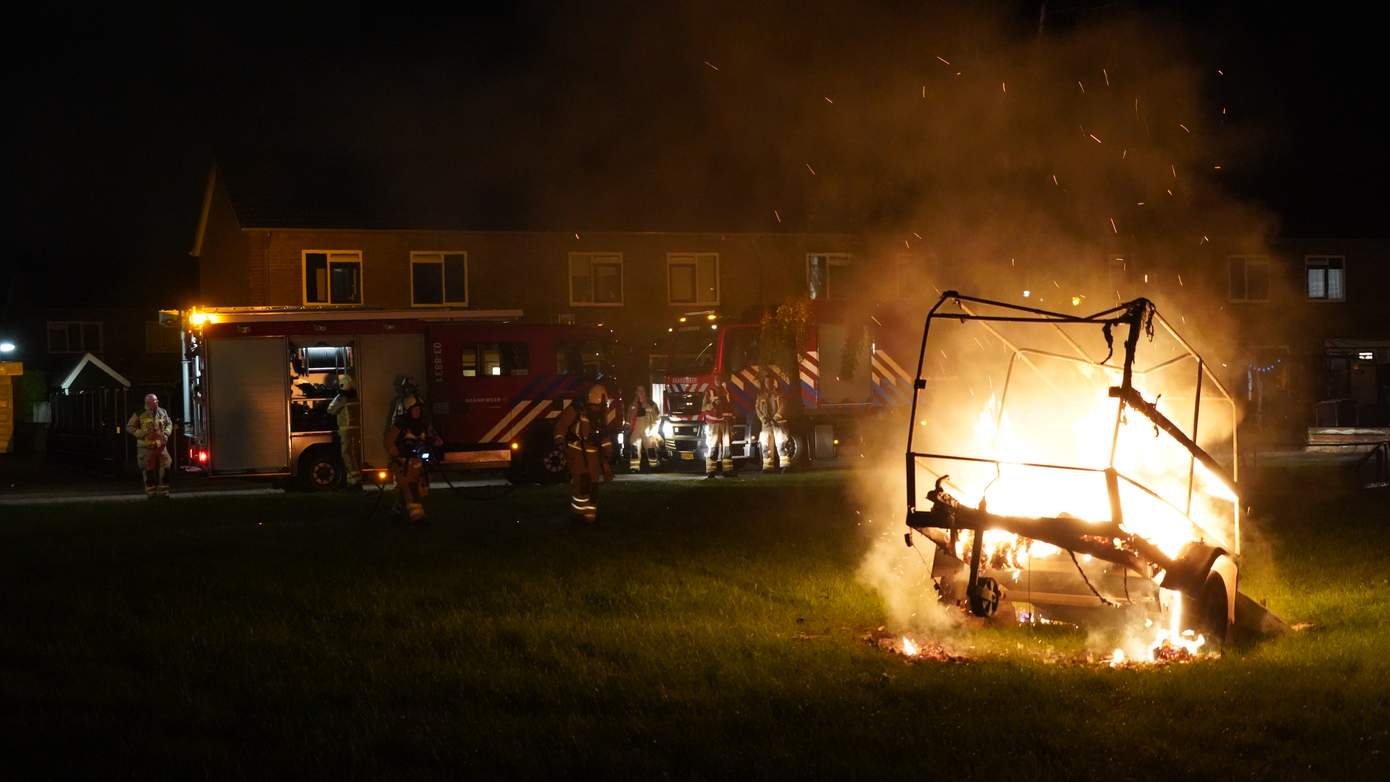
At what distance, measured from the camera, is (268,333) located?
20.2 metres

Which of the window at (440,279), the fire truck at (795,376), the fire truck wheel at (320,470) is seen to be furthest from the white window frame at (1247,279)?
the fire truck wheel at (320,470)

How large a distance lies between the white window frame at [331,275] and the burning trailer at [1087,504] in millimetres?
27077

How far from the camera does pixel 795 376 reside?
2339 centimetres

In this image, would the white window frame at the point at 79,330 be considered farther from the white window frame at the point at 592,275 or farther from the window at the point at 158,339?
the white window frame at the point at 592,275

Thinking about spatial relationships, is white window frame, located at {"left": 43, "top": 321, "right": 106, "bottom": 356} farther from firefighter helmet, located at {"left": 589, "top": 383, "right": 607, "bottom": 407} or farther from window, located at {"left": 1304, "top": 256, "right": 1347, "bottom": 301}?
firefighter helmet, located at {"left": 589, "top": 383, "right": 607, "bottom": 407}

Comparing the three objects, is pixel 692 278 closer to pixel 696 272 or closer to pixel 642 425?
pixel 696 272

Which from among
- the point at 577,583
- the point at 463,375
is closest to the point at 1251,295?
the point at 463,375

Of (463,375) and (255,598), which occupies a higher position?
(463,375)

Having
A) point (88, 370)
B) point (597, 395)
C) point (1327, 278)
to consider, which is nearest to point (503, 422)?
point (597, 395)

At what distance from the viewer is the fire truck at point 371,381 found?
20078 mm

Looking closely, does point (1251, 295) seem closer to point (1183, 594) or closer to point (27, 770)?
point (1183, 594)

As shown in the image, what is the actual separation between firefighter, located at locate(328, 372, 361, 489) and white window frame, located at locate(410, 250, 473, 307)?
15.2 metres

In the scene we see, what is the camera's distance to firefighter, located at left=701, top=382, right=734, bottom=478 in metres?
21.9

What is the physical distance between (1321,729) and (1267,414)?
92.6ft
